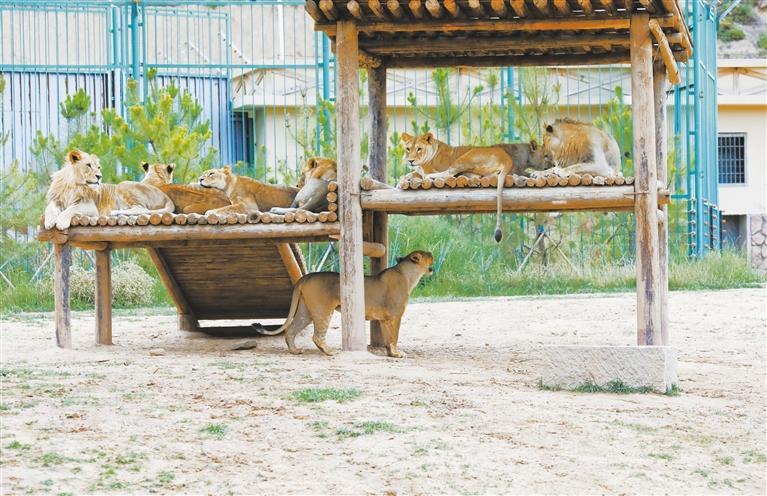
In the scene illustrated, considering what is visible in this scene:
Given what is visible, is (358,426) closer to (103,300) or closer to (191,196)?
(191,196)

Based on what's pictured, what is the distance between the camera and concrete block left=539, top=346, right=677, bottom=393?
1031cm

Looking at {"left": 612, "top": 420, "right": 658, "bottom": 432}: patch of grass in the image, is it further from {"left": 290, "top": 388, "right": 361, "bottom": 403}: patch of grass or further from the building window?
the building window

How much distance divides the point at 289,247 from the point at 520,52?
124 inches

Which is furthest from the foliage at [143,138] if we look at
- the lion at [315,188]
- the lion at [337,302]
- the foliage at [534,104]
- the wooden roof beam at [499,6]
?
the wooden roof beam at [499,6]

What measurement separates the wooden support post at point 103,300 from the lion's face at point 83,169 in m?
0.84

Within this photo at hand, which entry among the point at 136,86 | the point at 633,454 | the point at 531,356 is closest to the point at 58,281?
the point at 531,356

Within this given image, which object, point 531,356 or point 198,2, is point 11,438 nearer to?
point 531,356

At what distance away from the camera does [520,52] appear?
14.1m

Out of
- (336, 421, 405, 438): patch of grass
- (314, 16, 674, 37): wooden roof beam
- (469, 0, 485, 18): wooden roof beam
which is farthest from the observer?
(314, 16, 674, 37): wooden roof beam

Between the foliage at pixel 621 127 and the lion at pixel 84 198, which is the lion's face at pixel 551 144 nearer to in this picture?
the lion at pixel 84 198

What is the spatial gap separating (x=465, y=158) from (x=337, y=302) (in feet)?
5.79

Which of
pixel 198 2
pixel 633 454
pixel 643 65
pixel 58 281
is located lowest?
pixel 633 454

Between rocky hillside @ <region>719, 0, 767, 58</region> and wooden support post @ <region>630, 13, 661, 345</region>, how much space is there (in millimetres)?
31795

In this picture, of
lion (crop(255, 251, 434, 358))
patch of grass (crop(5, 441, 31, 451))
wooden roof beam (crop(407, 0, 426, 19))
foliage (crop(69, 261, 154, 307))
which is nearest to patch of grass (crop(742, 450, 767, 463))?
patch of grass (crop(5, 441, 31, 451))
